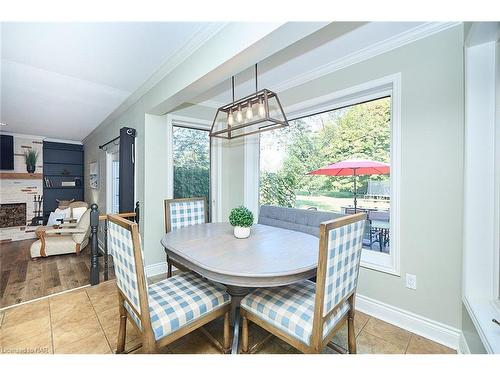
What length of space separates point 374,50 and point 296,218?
5.59 ft

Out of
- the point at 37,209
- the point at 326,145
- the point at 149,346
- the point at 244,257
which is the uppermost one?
the point at 326,145

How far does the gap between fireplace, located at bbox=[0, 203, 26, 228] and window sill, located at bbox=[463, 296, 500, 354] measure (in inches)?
294

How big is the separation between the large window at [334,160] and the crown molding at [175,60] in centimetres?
150

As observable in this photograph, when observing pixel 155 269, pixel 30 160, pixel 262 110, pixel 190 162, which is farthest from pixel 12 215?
pixel 262 110

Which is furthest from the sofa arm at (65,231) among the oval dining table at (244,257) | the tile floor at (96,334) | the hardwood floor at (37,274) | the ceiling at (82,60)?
the oval dining table at (244,257)

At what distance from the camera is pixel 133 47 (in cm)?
201

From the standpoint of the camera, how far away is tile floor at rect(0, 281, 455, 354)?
5.40ft

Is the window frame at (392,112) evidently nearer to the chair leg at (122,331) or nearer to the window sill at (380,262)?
the window sill at (380,262)

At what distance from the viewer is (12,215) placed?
16.8ft

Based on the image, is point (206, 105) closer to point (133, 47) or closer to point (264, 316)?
point (133, 47)

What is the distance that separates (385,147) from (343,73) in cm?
83

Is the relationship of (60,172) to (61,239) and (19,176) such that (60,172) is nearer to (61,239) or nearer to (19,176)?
(19,176)

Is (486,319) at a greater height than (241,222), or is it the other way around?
(241,222)

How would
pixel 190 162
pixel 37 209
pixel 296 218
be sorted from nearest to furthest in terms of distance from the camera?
pixel 296 218, pixel 190 162, pixel 37 209
